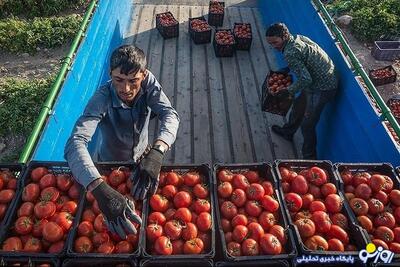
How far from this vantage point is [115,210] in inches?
110

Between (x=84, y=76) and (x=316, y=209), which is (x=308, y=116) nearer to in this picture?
(x=316, y=209)

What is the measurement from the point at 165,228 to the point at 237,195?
0.76 metres

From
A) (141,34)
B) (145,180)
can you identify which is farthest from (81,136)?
Answer: (141,34)

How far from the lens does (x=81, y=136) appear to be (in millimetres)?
3113

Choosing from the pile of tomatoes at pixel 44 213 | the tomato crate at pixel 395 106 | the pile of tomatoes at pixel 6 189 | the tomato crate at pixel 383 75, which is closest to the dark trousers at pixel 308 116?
the tomato crate at pixel 395 106

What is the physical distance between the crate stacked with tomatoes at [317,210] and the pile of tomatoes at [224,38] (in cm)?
519

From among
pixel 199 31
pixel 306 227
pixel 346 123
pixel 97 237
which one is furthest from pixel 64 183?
pixel 199 31

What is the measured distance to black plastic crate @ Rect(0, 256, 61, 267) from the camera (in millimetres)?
2840

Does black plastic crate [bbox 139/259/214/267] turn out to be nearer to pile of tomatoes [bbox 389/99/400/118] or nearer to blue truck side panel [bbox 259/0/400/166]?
blue truck side panel [bbox 259/0/400/166]

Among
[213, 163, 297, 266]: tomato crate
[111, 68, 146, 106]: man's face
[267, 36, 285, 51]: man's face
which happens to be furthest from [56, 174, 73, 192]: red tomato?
[267, 36, 285, 51]: man's face

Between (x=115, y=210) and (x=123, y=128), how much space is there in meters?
1.31

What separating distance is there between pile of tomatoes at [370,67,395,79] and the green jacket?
4.35 meters

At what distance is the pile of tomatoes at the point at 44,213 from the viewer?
3.00 m

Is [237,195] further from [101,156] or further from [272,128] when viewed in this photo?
[272,128]
